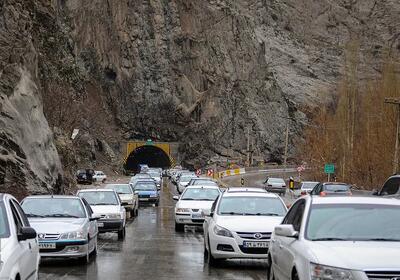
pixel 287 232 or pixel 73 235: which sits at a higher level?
pixel 287 232

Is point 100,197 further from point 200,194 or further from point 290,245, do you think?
point 290,245

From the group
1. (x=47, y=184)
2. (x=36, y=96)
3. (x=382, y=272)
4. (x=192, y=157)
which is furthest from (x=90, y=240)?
(x=192, y=157)

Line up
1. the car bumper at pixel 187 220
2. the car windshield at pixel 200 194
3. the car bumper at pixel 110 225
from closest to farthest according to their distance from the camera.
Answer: the car bumper at pixel 110 225 < the car bumper at pixel 187 220 < the car windshield at pixel 200 194

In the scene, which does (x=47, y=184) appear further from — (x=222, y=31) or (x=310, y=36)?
(x=310, y=36)

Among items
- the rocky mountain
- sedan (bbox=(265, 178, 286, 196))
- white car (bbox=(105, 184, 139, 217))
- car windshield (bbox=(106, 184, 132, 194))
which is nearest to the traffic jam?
white car (bbox=(105, 184, 139, 217))

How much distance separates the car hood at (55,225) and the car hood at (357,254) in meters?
7.71

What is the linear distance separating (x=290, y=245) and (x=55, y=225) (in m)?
7.36

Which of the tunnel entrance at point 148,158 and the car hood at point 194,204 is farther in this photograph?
the tunnel entrance at point 148,158

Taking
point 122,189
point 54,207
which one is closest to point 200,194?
point 122,189

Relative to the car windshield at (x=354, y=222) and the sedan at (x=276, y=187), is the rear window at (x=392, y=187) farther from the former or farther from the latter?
the sedan at (x=276, y=187)

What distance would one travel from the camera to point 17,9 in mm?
45688

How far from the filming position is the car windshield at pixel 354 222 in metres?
8.43

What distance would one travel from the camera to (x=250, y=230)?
14.3 meters

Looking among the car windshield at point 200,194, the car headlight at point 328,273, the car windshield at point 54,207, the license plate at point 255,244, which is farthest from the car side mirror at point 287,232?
the car windshield at point 200,194
